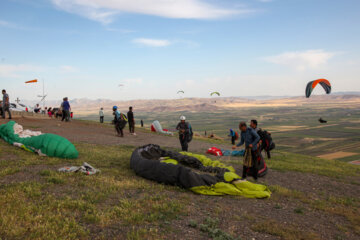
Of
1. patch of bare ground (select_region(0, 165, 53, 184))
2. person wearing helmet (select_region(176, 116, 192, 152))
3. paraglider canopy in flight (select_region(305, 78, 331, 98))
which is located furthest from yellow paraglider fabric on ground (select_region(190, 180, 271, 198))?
paraglider canopy in flight (select_region(305, 78, 331, 98))

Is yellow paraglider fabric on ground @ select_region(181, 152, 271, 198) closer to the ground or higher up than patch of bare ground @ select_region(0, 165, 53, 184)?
closer to the ground

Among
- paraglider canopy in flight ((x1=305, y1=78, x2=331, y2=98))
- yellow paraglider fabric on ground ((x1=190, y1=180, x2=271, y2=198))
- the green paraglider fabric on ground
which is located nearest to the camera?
yellow paraglider fabric on ground ((x1=190, y1=180, x2=271, y2=198))

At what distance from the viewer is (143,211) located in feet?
19.5

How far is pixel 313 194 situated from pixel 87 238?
25.2 ft

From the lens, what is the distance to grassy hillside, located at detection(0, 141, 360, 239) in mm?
4969

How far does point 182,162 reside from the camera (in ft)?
37.0

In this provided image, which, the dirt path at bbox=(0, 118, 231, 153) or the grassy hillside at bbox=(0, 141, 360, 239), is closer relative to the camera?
the grassy hillside at bbox=(0, 141, 360, 239)

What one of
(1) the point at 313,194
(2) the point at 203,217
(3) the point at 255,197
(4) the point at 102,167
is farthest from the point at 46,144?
(1) the point at 313,194

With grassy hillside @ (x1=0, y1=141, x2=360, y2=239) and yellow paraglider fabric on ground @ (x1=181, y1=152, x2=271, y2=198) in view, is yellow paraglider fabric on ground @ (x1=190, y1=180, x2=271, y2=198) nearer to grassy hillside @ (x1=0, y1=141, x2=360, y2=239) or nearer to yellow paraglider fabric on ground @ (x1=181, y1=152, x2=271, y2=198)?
yellow paraglider fabric on ground @ (x1=181, y1=152, x2=271, y2=198)

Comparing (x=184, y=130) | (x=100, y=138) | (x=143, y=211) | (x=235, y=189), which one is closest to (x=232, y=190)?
(x=235, y=189)

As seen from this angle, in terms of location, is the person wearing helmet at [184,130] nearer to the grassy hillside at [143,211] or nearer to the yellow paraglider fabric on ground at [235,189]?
the grassy hillside at [143,211]

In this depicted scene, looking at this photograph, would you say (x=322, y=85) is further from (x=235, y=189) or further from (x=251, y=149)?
(x=235, y=189)

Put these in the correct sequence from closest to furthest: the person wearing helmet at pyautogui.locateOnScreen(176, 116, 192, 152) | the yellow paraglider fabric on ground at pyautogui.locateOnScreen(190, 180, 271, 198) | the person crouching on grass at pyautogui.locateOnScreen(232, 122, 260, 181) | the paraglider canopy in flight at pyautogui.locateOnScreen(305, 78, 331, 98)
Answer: the yellow paraglider fabric on ground at pyautogui.locateOnScreen(190, 180, 271, 198)
the person crouching on grass at pyautogui.locateOnScreen(232, 122, 260, 181)
the person wearing helmet at pyautogui.locateOnScreen(176, 116, 192, 152)
the paraglider canopy in flight at pyautogui.locateOnScreen(305, 78, 331, 98)

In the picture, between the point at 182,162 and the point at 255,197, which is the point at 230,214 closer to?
the point at 255,197
